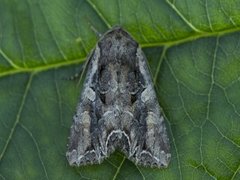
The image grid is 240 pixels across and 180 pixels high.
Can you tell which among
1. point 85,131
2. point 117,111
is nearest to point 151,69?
point 117,111

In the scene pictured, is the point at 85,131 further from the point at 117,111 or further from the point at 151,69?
the point at 151,69

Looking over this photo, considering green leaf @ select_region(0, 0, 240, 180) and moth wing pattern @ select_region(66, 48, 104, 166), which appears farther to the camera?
moth wing pattern @ select_region(66, 48, 104, 166)

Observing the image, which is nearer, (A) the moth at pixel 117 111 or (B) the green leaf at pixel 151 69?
(B) the green leaf at pixel 151 69

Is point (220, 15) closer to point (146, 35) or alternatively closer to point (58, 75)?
point (146, 35)

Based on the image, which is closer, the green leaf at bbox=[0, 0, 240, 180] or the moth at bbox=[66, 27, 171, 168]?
the green leaf at bbox=[0, 0, 240, 180]

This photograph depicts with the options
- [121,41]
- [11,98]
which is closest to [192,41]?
[121,41]
